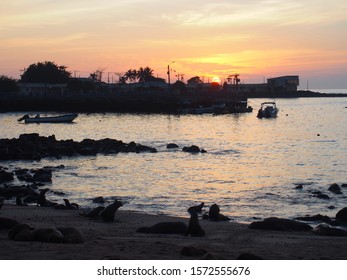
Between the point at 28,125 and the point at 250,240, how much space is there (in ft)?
228

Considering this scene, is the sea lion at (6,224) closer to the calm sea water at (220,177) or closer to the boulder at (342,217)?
the calm sea water at (220,177)

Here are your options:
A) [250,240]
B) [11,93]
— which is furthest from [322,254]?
[11,93]

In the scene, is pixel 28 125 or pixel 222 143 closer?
pixel 222 143

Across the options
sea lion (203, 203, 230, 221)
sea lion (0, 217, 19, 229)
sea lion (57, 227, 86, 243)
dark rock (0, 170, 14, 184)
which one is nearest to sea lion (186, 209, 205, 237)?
sea lion (57, 227, 86, 243)

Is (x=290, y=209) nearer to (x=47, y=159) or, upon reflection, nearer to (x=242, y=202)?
(x=242, y=202)

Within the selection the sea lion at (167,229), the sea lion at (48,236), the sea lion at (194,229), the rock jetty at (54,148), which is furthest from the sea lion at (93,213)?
the rock jetty at (54,148)

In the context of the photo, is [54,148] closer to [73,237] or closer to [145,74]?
[73,237]

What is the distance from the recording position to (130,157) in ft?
136

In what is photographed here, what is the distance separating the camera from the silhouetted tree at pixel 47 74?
165150 mm

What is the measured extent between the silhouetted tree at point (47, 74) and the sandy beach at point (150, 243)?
150 meters

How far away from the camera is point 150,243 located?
12.7 m

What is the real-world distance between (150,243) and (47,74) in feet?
517

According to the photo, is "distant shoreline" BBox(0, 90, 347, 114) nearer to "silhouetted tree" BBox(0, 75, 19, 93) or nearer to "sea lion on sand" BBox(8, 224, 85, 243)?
"silhouetted tree" BBox(0, 75, 19, 93)

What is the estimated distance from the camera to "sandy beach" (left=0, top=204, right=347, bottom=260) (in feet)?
35.5
